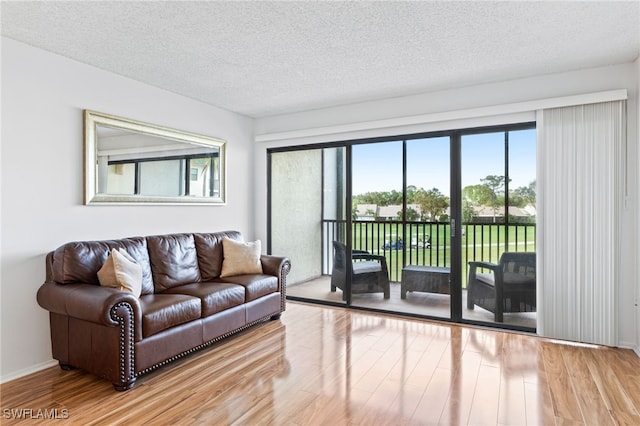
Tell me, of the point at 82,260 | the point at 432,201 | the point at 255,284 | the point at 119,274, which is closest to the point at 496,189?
the point at 432,201

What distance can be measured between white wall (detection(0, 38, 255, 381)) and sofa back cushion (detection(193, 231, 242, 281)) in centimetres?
62

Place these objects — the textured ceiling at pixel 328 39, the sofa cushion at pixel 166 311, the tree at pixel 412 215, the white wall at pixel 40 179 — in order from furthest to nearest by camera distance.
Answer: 1. the tree at pixel 412 215
2. the white wall at pixel 40 179
3. the sofa cushion at pixel 166 311
4. the textured ceiling at pixel 328 39

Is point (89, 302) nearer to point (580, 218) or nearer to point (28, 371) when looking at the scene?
point (28, 371)

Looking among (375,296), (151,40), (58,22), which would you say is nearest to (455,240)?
(375,296)

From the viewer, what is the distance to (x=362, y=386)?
252 cm

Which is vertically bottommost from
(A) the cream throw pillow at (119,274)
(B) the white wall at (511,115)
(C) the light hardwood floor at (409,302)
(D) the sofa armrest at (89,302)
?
(C) the light hardwood floor at (409,302)

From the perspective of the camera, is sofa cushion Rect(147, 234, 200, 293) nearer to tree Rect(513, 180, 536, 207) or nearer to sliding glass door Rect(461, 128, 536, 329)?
sliding glass door Rect(461, 128, 536, 329)

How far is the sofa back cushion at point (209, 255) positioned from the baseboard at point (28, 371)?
1.42 m

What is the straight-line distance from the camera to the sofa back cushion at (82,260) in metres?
2.76

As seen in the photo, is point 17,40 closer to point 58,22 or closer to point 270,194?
point 58,22

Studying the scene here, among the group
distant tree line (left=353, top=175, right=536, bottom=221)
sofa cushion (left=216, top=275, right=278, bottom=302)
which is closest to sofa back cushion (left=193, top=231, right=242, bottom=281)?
sofa cushion (left=216, top=275, right=278, bottom=302)

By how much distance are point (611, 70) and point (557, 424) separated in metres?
3.04

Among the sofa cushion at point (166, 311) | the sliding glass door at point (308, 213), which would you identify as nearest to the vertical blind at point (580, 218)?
the sliding glass door at point (308, 213)

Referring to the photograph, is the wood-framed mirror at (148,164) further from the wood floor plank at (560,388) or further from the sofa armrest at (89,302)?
the wood floor plank at (560,388)
